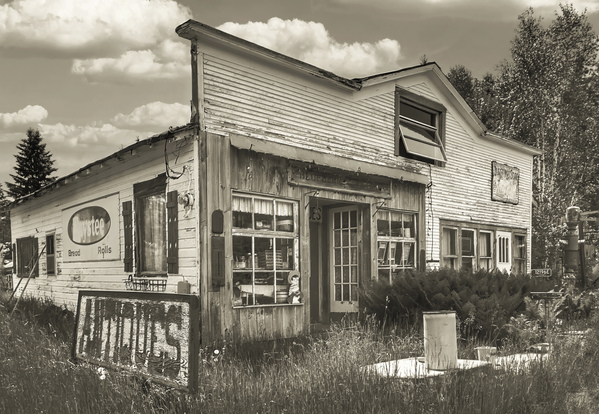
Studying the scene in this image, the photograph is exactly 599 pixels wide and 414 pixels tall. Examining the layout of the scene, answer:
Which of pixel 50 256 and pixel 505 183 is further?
pixel 505 183

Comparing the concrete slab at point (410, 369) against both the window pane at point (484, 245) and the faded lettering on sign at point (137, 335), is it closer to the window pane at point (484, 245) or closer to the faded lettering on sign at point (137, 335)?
the faded lettering on sign at point (137, 335)

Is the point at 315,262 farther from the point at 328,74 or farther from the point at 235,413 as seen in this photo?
the point at 235,413

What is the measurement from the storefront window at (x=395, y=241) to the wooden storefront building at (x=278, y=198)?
0.04 meters

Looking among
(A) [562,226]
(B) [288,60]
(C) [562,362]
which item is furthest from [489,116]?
(C) [562,362]

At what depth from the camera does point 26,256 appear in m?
17.2

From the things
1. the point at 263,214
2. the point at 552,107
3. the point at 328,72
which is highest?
the point at 552,107

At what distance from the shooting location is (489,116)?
95.3 feet

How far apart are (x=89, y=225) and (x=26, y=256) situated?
19.4 feet

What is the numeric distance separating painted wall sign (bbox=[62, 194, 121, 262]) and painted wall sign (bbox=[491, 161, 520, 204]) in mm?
9821

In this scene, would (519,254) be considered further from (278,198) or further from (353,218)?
(278,198)

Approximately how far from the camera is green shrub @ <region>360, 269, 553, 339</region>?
827 centimetres

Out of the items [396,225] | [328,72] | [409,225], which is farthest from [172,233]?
[409,225]

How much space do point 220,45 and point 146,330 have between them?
5.93 m

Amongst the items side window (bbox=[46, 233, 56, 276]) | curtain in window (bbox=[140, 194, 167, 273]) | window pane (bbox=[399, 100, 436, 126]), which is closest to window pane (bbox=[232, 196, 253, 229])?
curtain in window (bbox=[140, 194, 167, 273])
